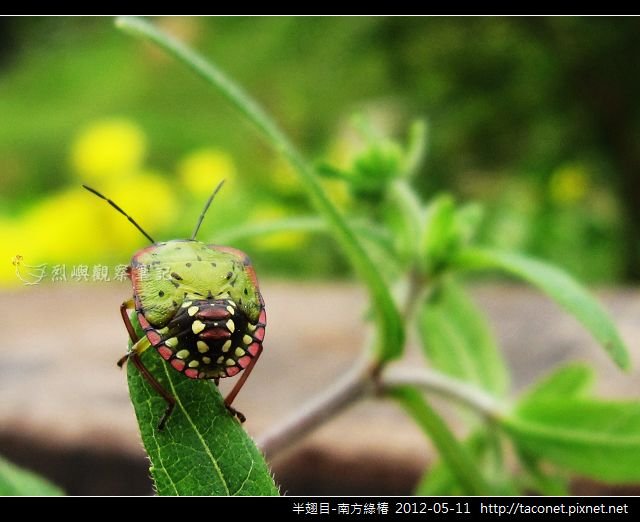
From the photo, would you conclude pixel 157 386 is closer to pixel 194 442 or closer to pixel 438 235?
pixel 194 442

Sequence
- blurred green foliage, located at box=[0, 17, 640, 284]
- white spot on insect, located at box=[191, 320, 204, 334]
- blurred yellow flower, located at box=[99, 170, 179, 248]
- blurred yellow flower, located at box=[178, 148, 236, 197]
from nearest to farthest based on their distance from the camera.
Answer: white spot on insect, located at box=[191, 320, 204, 334] → blurred yellow flower, located at box=[99, 170, 179, 248] → blurred green foliage, located at box=[0, 17, 640, 284] → blurred yellow flower, located at box=[178, 148, 236, 197]

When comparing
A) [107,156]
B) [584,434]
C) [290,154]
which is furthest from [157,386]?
[107,156]

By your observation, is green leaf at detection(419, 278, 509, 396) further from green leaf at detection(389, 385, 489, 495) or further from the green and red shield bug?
the green and red shield bug

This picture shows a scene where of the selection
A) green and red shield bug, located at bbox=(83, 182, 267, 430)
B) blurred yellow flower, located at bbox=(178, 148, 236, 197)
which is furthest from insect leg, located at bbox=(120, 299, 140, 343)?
blurred yellow flower, located at bbox=(178, 148, 236, 197)

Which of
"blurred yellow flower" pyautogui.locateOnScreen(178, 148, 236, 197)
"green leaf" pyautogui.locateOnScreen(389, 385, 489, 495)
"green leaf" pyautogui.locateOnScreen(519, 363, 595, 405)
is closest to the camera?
"green leaf" pyautogui.locateOnScreen(389, 385, 489, 495)

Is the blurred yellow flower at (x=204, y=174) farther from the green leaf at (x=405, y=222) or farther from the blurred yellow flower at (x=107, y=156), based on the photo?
the green leaf at (x=405, y=222)
